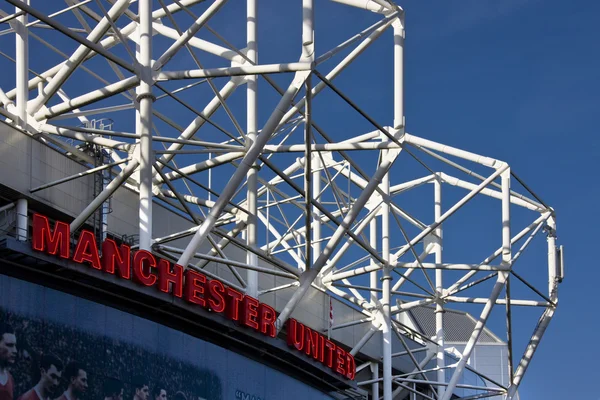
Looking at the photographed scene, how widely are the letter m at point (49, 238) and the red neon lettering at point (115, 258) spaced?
1487 millimetres

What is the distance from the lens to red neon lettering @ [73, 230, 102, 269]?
38.6m

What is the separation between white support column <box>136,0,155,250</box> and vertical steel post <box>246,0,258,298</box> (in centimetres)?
690

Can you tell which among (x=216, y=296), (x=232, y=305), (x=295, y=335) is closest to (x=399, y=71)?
(x=295, y=335)

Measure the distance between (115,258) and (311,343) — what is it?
12915mm

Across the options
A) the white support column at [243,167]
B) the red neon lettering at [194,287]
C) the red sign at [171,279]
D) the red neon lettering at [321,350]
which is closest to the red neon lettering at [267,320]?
the red sign at [171,279]

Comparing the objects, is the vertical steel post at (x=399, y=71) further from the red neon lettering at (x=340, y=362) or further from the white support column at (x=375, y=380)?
the white support column at (x=375, y=380)

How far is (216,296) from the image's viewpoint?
4450cm

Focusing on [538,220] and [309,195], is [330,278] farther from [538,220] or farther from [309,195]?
[309,195]

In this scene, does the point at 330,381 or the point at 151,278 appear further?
the point at 330,381

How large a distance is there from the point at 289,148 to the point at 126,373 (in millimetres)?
15378

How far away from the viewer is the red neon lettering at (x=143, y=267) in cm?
4077

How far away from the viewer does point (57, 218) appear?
47.4 m

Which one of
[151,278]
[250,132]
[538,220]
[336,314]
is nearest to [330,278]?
[336,314]

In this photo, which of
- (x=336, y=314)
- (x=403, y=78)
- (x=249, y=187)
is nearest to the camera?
(x=249, y=187)
